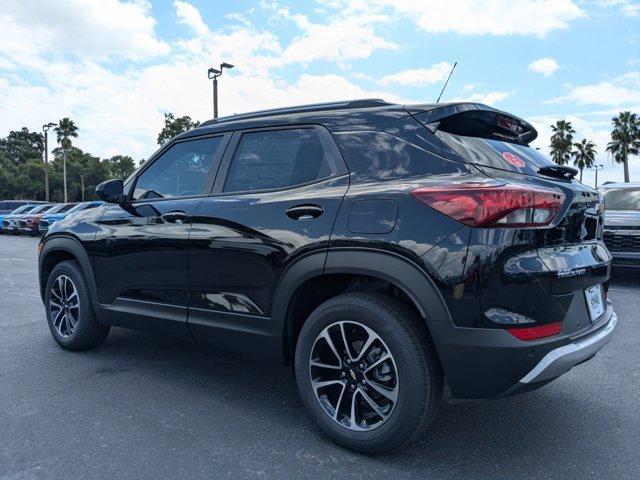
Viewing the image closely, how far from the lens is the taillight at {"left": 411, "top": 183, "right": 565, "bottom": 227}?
7.61ft

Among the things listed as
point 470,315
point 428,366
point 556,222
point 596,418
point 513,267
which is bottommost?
point 596,418

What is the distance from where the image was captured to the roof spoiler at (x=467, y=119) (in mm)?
2742

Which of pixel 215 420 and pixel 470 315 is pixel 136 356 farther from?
pixel 470 315

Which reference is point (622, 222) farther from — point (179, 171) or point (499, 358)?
point (179, 171)

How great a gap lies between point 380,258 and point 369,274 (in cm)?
10

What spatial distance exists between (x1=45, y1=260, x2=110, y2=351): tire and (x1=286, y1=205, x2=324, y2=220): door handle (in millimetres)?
2195

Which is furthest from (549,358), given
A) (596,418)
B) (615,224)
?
(615,224)

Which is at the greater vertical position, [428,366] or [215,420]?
[428,366]

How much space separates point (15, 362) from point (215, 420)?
2082 millimetres

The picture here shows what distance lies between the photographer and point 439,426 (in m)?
3.02

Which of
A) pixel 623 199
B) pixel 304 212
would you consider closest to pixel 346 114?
pixel 304 212

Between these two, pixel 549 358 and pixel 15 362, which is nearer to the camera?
pixel 549 358

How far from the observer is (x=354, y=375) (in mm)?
2701

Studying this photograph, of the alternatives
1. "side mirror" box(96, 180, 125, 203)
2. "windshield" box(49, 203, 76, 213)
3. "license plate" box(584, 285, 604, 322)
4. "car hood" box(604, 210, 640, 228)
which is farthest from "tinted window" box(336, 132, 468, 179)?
"windshield" box(49, 203, 76, 213)
